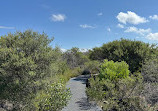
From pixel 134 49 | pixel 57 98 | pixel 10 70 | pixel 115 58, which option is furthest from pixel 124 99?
pixel 134 49

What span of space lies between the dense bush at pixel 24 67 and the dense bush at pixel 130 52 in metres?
7.66

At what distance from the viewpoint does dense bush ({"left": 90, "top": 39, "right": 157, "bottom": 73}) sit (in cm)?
1123

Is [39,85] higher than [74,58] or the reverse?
the reverse

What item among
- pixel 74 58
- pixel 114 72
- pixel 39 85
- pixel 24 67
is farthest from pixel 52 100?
pixel 74 58

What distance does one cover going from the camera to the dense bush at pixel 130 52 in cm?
1123

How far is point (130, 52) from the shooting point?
11766mm

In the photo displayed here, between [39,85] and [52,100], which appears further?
[39,85]

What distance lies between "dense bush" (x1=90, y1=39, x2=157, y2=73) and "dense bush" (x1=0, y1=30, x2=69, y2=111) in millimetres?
7660

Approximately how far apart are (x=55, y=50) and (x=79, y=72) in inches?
370

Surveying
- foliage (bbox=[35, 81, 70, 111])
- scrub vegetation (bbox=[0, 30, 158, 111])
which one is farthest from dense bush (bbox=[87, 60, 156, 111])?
foliage (bbox=[35, 81, 70, 111])

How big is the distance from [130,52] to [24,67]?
10002 millimetres

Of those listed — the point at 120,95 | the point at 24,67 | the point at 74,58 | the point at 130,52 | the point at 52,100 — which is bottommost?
the point at 120,95

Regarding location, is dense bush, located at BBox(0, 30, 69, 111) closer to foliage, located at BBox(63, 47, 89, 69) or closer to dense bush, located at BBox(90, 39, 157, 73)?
dense bush, located at BBox(90, 39, 157, 73)

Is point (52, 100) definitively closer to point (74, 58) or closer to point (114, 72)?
point (114, 72)
